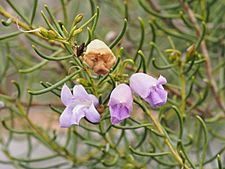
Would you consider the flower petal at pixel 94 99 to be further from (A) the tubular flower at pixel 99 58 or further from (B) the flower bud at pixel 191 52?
(B) the flower bud at pixel 191 52

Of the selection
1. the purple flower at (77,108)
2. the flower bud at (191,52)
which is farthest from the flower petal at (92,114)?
the flower bud at (191,52)

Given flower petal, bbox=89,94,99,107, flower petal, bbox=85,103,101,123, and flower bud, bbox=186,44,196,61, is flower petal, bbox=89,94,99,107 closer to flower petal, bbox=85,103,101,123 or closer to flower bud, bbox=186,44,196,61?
A: flower petal, bbox=85,103,101,123

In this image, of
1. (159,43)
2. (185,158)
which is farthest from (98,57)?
(159,43)

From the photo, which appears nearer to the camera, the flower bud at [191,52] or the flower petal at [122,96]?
the flower petal at [122,96]

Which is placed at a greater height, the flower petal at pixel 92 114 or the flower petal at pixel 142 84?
the flower petal at pixel 142 84

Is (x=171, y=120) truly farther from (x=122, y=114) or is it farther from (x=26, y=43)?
(x=122, y=114)

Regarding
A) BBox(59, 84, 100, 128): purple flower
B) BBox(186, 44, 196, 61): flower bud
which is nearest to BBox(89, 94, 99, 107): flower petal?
BBox(59, 84, 100, 128): purple flower

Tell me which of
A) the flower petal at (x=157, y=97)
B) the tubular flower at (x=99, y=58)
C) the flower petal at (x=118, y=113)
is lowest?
the flower petal at (x=118, y=113)
